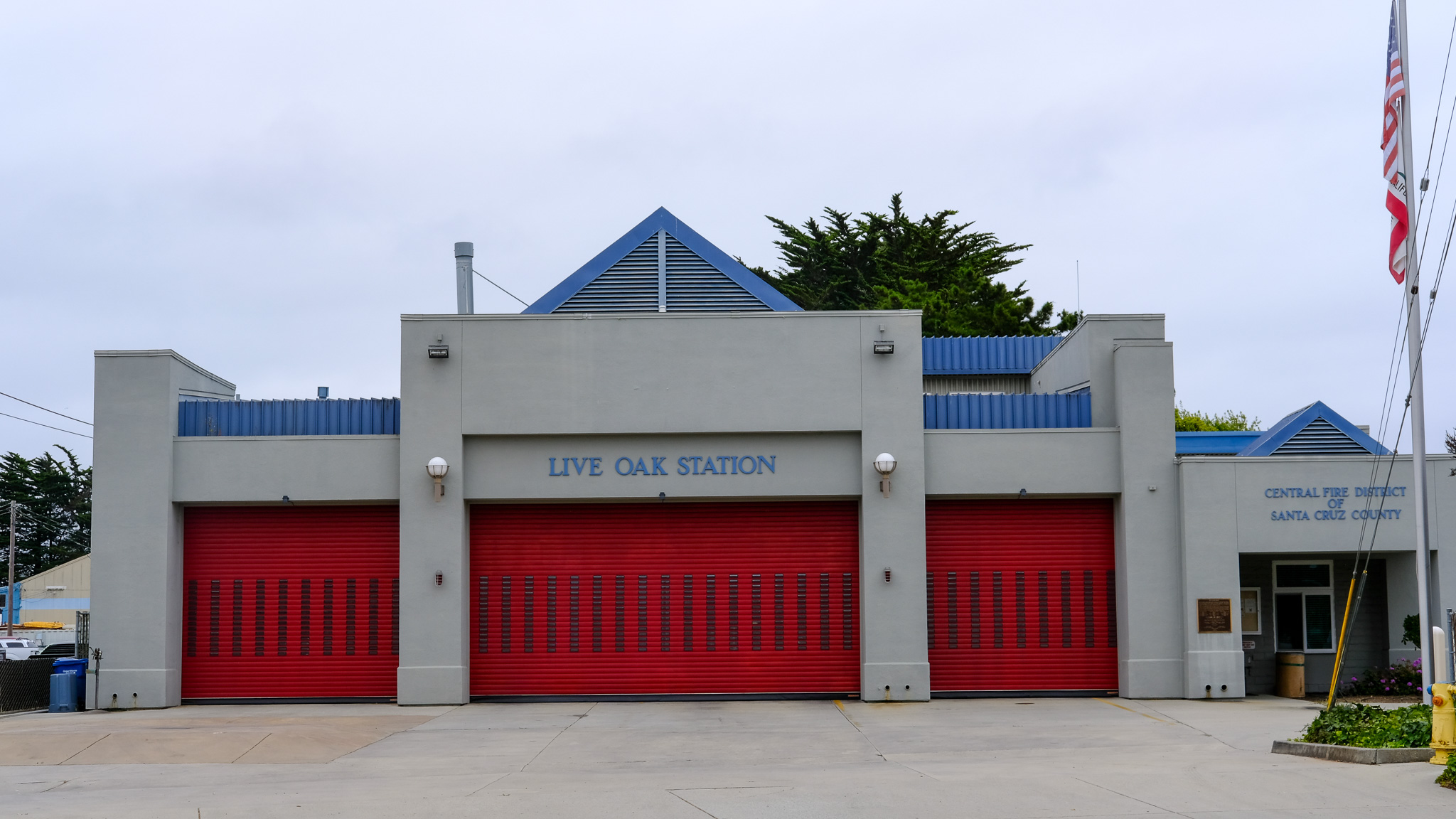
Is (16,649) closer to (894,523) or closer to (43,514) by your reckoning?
(894,523)

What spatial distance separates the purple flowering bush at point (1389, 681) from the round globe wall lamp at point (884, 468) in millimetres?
9129

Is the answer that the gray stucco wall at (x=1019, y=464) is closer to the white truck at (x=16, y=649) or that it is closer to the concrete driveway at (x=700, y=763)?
the concrete driveway at (x=700, y=763)

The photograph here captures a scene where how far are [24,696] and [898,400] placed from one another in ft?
53.6

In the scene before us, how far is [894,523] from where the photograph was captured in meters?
23.0

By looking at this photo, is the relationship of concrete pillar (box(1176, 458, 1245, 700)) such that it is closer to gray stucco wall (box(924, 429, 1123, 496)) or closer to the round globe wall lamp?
gray stucco wall (box(924, 429, 1123, 496))

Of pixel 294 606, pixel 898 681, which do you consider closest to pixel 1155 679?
pixel 898 681

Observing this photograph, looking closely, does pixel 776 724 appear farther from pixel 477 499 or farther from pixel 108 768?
pixel 108 768

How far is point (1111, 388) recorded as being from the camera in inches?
950

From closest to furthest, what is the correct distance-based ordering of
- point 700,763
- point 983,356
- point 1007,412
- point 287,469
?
point 700,763, point 287,469, point 1007,412, point 983,356

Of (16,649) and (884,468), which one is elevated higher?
(884,468)

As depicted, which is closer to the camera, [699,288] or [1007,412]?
[1007,412]

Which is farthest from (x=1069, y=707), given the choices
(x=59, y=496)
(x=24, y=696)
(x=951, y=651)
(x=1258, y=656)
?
(x=59, y=496)

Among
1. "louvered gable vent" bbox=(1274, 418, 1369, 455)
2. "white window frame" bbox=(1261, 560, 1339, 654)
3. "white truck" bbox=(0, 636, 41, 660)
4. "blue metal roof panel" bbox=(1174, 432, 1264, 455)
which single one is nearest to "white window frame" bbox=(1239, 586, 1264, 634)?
"white window frame" bbox=(1261, 560, 1339, 654)

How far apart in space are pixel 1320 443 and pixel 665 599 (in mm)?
12248
